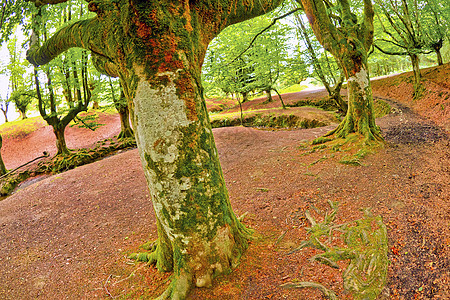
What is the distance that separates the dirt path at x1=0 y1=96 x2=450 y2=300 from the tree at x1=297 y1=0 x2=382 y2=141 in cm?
104

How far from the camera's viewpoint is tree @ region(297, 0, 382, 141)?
5891 mm

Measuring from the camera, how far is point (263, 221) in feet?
12.1

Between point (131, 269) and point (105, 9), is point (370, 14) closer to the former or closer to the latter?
point (105, 9)

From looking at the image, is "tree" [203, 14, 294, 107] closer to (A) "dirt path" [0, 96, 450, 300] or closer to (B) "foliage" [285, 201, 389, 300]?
(A) "dirt path" [0, 96, 450, 300]

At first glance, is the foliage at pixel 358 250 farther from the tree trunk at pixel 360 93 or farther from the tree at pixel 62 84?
the tree at pixel 62 84

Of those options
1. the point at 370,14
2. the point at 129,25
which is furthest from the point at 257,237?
the point at 370,14

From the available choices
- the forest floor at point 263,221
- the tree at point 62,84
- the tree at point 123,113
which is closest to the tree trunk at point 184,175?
the forest floor at point 263,221

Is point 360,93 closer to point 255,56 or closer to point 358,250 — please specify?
point 358,250

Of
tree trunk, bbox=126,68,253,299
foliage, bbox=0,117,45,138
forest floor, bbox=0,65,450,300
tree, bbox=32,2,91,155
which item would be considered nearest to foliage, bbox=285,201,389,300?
forest floor, bbox=0,65,450,300

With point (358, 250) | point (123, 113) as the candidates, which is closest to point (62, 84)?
point (123, 113)

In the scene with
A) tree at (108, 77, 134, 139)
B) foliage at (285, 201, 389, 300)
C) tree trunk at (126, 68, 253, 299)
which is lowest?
foliage at (285, 201, 389, 300)

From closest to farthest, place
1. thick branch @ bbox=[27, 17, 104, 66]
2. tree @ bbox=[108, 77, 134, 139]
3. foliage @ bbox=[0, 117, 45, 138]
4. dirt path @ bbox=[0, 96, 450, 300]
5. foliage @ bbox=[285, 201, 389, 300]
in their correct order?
foliage @ bbox=[285, 201, 389, 300], dirt path @ bbox=[0, 96, 450, 300], thick branch @ bbox=[27, 17, 104, 66], tree @ bbox=[108, 77, 134, 139], foliage @ bbox=[0, 117, 45, 138]

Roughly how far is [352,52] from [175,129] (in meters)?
5.39

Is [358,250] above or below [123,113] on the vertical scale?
below
